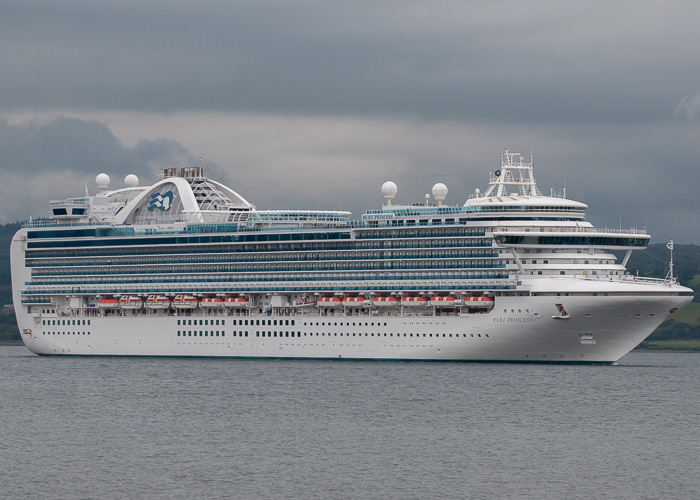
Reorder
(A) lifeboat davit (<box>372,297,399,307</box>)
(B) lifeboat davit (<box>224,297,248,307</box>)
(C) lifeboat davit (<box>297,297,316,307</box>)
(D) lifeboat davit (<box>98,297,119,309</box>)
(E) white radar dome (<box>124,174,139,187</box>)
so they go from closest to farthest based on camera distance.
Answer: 1. (A) lifeboat davit (<box>372,297,399,307</box>)
2. (C) lifeboat davit (<box>297,297,316,307</box>)
3. (B) lifeboat davit (<box>224,297,248,307</box>)
4. (D) lifeboat davit (<box>98,297,119,309</box>)
5. (E) white radar dome (<box>124,174,139,187</box>)

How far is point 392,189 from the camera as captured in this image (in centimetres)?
10275

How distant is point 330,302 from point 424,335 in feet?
29.1

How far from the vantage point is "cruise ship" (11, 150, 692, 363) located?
89.6 m

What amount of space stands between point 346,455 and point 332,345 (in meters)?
41.0

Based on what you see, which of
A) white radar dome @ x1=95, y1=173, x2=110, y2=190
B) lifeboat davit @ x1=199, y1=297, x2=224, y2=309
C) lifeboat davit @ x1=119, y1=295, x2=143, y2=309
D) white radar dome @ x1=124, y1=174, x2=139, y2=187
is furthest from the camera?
white radar dome @ x1=124, y1=174, x2=139, y2=187

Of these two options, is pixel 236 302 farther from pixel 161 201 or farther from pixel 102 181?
pixel 102 181

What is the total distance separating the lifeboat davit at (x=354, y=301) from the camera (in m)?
97.0

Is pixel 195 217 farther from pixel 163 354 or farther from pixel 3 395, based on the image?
pixel 3 395

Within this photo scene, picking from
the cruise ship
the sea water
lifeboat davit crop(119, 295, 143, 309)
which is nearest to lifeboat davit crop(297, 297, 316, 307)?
the cruise ship

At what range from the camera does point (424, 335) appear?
93.3m

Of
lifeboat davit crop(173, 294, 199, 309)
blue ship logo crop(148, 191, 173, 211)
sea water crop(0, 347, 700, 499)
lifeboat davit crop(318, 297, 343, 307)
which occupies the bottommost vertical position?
sea water crop(0, 347, 700, 499)

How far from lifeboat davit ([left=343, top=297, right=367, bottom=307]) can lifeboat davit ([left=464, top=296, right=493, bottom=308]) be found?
875cm

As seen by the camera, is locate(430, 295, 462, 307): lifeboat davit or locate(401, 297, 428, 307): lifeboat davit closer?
locate(430, 295, 462, 307): lifeboat davit

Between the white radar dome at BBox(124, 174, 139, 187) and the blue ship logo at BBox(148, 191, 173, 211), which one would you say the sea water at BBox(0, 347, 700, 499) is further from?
the white radar dome at BBox(124, 174, 139, 187)
